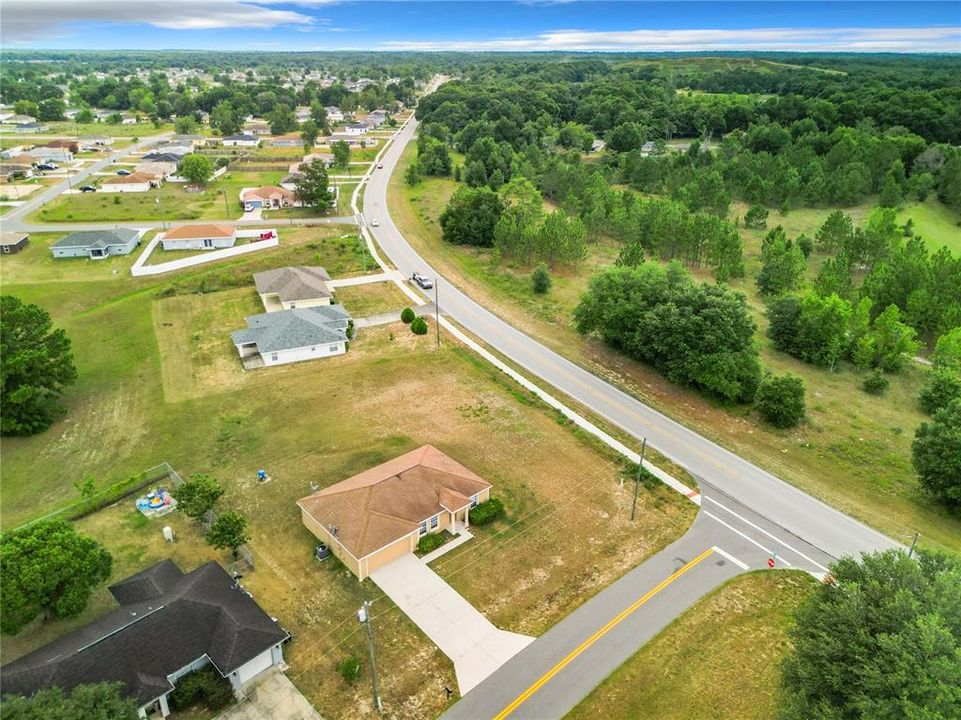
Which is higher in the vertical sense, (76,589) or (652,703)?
(76,589)

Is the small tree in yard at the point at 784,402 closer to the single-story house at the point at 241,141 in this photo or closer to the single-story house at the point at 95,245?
the single-story house at the point at 95,245

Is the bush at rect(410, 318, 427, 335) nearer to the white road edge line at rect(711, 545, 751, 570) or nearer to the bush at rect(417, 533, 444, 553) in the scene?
the bush at rect(417, 533, 444, 553)

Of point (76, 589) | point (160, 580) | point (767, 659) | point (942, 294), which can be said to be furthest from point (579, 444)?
point (942, 294)

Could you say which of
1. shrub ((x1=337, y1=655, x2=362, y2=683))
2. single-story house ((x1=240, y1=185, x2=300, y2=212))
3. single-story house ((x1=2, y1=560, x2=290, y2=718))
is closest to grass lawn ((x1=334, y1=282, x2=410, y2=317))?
single-story house ((x1=2, y1=560, x2=290, y2=718))

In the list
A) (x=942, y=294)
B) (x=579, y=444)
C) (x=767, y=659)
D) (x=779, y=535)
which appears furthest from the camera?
(x=942, y=294)

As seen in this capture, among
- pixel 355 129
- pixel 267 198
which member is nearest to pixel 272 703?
pixel 267 198

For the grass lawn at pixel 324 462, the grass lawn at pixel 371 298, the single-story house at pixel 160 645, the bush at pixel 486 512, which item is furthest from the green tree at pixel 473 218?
the single-story house at pixel 160 645

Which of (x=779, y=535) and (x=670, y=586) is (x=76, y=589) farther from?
(x=779, y=535)
